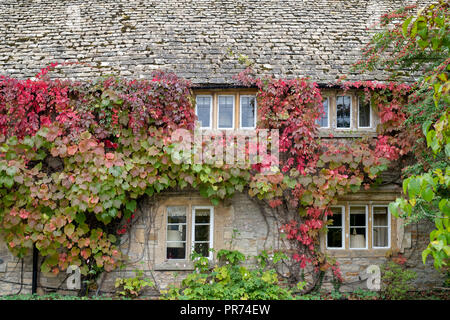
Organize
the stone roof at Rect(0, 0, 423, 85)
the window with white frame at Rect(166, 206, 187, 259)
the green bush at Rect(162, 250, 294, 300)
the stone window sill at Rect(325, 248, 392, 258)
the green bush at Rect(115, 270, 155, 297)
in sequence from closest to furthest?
the green bush at Rect(162, 250, 294, 300)
the green bush at Rect(115, 270, 155, 297)
the stone window sill at Rect(325, 248, 392, 258)
the window with white frame at Rect(166, 206, 187, 259)
the stone roof at Rect(0, 0, 423, 85)

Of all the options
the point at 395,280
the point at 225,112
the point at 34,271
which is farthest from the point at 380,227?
the point at 34,271

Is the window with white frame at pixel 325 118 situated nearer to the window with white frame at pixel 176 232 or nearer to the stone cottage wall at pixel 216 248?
the stone cottage wall at pixel 216 248

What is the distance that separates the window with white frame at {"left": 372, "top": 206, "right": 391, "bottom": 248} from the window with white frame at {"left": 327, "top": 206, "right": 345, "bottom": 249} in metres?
0.69

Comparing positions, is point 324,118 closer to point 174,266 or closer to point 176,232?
point 176,232

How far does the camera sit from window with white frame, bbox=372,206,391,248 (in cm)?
817

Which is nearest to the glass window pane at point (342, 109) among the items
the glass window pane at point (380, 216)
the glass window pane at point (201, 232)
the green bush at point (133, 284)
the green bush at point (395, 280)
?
the glass window pane at point (380, 216)

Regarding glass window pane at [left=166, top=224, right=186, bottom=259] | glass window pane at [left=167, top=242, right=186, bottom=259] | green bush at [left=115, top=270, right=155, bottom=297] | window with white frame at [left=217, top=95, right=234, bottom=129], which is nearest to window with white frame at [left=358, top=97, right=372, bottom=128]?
window with white frame at [left=217, top=95, right=234, bottom=129]

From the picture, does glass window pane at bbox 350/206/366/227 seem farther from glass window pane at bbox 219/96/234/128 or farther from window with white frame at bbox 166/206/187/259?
window with white frame at bbox 166/206/187/259

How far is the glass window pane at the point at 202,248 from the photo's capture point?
7.99 meters

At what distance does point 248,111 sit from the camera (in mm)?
8180

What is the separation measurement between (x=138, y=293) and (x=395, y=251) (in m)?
5.44

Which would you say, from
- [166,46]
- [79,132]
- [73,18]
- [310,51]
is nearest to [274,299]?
[79,132]

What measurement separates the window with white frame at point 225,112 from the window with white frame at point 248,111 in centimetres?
22

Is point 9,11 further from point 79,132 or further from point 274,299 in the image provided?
point 274,299
